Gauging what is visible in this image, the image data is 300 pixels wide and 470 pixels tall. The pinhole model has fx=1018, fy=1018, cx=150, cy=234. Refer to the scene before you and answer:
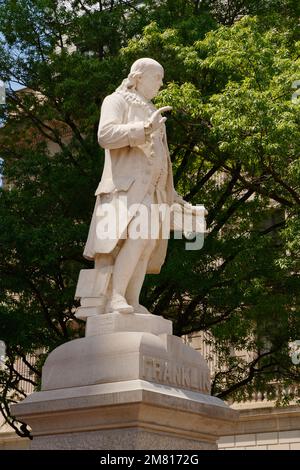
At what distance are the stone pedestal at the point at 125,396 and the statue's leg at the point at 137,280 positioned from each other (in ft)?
1.04

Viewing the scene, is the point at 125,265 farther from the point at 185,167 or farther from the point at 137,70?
the point at 185,167

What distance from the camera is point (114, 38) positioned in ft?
70.5

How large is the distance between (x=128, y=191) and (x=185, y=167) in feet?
34.0

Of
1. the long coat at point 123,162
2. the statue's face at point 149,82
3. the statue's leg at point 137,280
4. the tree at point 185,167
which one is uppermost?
the tree at point 185,167

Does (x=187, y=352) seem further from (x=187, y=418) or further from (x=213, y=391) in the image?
(x=213, y=391)

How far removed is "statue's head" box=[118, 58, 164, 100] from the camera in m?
10.7

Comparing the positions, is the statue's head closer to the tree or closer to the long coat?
the long coat

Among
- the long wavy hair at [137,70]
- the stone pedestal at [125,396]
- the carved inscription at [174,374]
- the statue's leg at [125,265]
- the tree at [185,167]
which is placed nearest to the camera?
the stone pedestal at [125,396]

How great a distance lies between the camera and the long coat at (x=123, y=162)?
10.2 meters

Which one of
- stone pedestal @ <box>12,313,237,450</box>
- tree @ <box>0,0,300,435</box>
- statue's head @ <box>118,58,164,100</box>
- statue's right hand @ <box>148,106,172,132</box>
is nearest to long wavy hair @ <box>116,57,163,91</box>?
statue's head @ <box>118,58,164,100</box>

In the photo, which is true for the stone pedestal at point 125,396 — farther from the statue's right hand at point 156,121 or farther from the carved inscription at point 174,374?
the statue's right hand at point 156,121

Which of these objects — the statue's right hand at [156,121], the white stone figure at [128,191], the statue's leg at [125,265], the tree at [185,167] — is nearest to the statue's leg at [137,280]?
the white stone figure at [128,191]

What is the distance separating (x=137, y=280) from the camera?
10336 mm
